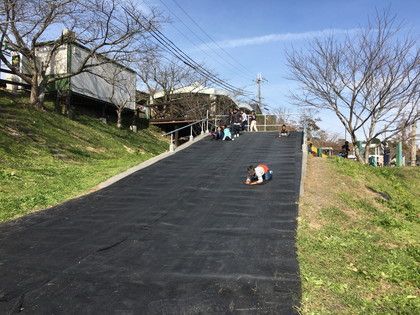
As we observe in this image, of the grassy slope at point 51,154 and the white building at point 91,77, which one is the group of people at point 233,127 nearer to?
the grassy slope at point 51,154

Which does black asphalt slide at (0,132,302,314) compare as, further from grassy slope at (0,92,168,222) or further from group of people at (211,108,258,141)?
group of people at (211,108,258,141)

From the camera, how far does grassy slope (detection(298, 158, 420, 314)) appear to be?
515 cm

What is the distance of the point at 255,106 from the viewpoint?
5622 centimetres

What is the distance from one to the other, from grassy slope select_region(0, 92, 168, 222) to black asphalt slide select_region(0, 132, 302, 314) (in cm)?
110

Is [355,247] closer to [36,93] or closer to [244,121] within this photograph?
[36,93]

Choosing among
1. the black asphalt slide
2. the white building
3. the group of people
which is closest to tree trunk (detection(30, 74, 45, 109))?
the white building

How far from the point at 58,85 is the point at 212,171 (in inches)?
590

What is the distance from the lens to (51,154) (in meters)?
17.2

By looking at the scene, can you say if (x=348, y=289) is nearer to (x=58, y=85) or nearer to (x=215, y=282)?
(x=215, y=282)

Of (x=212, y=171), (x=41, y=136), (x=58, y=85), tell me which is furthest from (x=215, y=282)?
(x=58, y=85)

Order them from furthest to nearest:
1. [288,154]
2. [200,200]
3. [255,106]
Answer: [255,106] → [288,154] → [200,200]

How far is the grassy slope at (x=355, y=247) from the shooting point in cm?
515

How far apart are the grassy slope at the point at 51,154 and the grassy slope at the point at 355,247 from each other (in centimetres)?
602

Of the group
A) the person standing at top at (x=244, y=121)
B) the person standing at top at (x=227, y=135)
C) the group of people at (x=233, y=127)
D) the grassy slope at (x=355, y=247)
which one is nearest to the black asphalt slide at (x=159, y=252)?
the grassy slope at (x=355, y=247)
